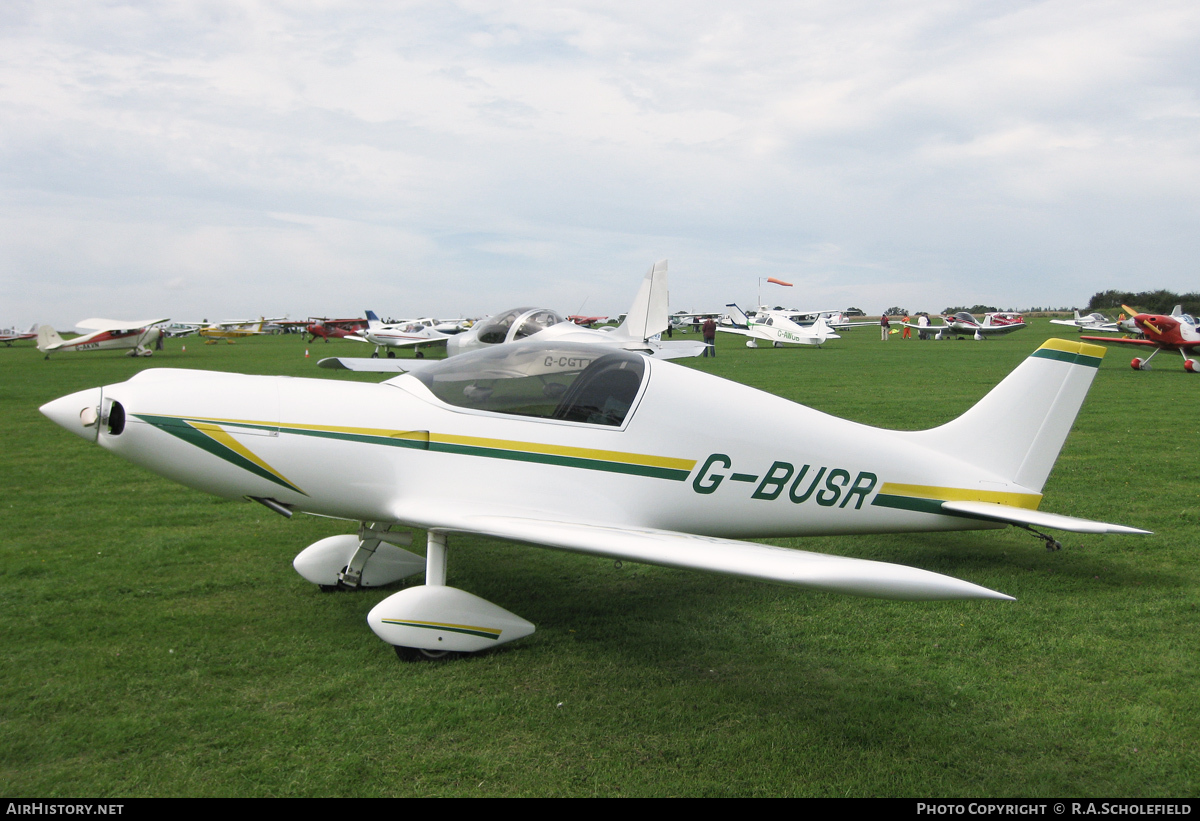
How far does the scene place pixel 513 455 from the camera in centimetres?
407

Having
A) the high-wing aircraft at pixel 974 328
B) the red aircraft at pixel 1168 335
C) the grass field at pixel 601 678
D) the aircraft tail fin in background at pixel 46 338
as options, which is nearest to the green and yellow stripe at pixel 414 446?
the grass field at pixel 601 678

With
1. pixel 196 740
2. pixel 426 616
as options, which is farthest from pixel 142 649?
pixel 426 616

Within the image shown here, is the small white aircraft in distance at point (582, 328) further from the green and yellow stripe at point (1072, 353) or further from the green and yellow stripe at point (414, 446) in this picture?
the green and yellow stripe at point (1072, 353)

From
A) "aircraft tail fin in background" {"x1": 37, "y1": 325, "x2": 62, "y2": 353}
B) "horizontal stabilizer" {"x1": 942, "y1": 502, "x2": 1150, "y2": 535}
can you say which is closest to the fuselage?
"horizontal stabilizer" {"x1": 942, "y1": 502, "x2": 1150, "y2": 535}

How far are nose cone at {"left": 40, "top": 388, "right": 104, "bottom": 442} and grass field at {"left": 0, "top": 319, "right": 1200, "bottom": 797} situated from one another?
116 cm

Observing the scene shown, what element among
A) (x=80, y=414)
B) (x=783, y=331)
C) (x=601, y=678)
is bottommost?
(x=601, y=678)

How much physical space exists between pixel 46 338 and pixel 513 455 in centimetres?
3847

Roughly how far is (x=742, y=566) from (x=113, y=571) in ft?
15.0

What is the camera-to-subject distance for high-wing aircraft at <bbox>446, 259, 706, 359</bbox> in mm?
18250

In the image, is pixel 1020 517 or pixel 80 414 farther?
pixel 1020 517

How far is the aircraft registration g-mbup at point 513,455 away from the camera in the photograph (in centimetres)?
391

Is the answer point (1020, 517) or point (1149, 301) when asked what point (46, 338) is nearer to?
point (1020, 517)

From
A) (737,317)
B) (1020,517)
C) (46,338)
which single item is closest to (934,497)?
(1020,517)
